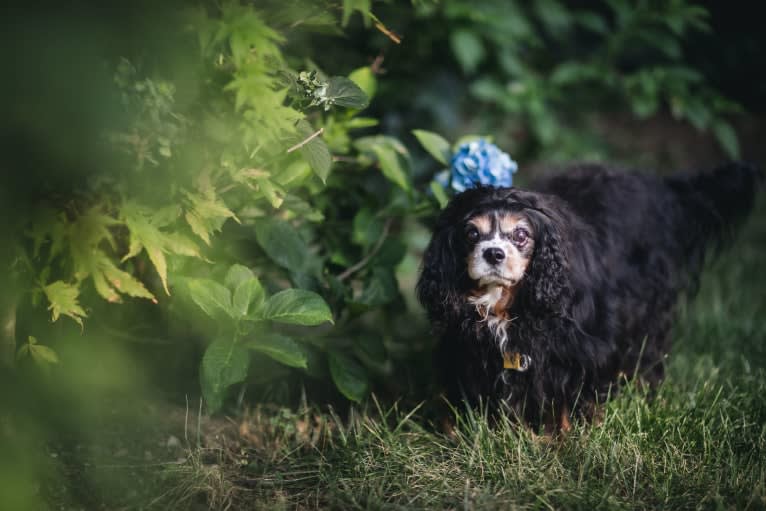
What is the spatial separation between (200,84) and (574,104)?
12.3 ft

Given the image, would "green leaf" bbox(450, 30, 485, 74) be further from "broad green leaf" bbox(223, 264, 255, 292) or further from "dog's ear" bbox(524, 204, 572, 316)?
"broad green leaf" bbox(223, 264, 255, 292)

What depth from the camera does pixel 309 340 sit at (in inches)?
125

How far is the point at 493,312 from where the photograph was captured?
2.75 meters

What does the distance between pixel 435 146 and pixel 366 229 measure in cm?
48

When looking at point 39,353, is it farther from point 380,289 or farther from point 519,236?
point 519,236

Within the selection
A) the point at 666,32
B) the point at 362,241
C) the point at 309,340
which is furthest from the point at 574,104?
the point at 309,340

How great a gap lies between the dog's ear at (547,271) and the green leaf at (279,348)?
86cm

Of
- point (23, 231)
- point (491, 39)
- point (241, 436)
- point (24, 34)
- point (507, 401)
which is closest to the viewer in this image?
point (24, 34)

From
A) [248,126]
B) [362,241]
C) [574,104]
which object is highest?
[574,104]

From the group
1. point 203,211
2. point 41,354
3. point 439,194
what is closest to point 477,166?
point 439,194

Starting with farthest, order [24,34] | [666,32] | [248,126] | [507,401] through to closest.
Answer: [666,32], [507,401], [248,126], [24,34]

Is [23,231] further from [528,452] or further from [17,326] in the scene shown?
[528,452]

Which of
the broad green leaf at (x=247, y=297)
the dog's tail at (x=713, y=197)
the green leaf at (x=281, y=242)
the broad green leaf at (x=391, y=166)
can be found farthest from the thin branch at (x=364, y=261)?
the dog's tail at (x=713, y=197)

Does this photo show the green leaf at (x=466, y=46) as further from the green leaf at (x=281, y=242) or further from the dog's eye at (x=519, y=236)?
the dog's eye at (x=519, y=236)
